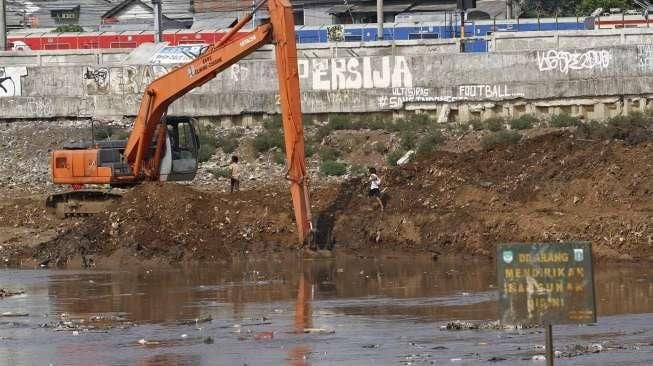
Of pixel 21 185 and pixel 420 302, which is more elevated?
pixel 21 185

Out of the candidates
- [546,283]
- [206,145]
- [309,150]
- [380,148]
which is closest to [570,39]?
[380,148]

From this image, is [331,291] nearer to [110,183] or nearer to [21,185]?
[110,183]

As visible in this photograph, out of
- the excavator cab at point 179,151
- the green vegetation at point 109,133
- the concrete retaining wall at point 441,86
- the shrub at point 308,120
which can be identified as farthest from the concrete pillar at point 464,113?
the excavator cab at point 179,151

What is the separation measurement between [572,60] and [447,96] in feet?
12.8

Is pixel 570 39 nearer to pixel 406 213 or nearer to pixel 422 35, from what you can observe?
pixel 422 35

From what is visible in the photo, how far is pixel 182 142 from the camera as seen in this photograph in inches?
1270

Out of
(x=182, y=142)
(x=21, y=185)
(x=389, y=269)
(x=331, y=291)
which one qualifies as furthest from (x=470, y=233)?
(x=21, y=185)

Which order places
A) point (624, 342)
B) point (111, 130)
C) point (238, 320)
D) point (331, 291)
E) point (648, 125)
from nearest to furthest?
point (624, 342)
point (238, 320)
point (331, 291)
point (648, 125)
point (111, 130)

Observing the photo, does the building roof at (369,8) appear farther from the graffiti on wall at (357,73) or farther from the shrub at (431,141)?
the shrub at (431,141)

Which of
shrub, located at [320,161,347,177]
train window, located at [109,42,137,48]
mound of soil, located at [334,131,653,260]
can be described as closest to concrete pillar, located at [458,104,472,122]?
shrub, located at [320,161,347,177]

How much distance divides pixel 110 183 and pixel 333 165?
31.3 ft

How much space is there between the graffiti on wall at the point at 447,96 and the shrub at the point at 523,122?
3.82 ft

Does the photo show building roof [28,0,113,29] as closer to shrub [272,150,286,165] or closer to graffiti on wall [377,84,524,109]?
graffiti on wall [377,84,524,109]

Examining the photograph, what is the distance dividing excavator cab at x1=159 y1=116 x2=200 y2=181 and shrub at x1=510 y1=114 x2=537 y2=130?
517 inches
